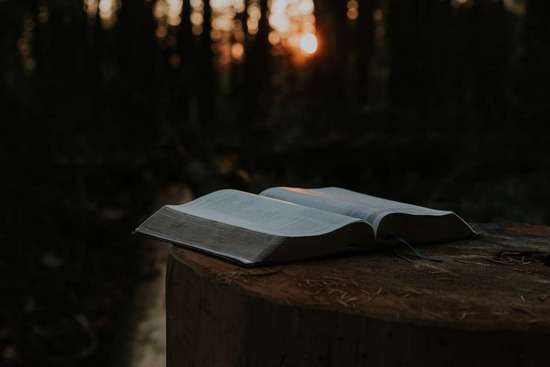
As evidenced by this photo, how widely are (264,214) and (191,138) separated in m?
7.05

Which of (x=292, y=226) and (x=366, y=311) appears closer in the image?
(x=366, y=311)

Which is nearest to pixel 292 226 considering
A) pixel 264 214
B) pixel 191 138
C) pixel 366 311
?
pixel 264 214

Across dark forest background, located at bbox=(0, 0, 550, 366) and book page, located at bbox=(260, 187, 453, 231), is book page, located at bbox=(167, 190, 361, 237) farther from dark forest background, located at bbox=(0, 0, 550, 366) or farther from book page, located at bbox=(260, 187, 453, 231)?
dark forest background, located at bbox=(0, 0, 550, 366)

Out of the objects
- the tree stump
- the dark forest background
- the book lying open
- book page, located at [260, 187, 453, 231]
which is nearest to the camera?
the tree stump

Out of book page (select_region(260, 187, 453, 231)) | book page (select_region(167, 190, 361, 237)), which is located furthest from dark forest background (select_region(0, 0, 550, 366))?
book page (select_region(167, 190, 361, 237))

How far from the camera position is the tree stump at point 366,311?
1418 mm

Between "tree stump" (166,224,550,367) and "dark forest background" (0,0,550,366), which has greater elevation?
"tree stump" (166,224,550,367)

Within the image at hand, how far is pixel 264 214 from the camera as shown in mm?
1971

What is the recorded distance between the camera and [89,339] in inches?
181

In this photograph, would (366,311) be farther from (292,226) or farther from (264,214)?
(264,214)

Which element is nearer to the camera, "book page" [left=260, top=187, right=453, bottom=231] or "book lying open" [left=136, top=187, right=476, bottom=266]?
"book lying open" [left=136, top=187, right=476, bottom=266]

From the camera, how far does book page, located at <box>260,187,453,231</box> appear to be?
6.40 feet

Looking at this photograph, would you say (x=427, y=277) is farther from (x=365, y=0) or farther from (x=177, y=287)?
(x=365, y=0)

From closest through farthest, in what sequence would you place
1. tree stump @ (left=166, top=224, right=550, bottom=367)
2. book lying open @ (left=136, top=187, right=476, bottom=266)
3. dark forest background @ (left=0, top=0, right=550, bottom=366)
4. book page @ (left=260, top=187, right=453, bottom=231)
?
tree stump @ (left=166, top=224, right=550, bottom=367)
book lying open @ (left=136, top=187, right=476, bottom=266)
book page @ (left=260, top=187, right=453, bottom=231)
dark forest background @ (left=0, top=0, right=550, bottom=366)
